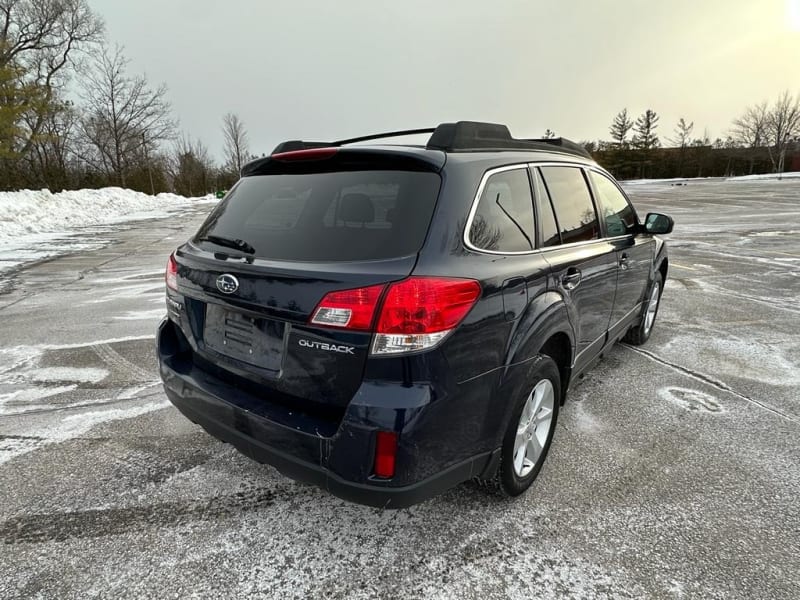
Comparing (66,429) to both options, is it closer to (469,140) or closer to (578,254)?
(469,140)

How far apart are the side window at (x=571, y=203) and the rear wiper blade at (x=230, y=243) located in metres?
1.66

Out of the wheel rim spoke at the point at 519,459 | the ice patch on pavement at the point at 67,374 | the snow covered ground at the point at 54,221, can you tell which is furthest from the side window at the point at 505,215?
the snow covered ground at the point at 54,221

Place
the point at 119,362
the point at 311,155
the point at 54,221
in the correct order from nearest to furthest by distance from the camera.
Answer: the point at 311,155
the point at 119,362
the point at 54,221

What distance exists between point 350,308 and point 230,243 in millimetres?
906

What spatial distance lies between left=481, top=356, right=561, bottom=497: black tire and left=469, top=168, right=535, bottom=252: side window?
61 centimetres

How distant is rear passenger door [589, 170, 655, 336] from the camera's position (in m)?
3.34

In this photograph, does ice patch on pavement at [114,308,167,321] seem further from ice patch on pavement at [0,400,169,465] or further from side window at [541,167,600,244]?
side window at [541,167,600,244]

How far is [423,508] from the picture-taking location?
2.34 metres

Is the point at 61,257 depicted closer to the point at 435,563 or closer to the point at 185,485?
the point at 185,485

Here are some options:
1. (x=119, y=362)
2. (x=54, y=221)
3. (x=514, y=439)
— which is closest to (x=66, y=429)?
(x=119, y=362)

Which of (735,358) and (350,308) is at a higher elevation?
(350,308)

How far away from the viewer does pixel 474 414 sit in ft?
6.24

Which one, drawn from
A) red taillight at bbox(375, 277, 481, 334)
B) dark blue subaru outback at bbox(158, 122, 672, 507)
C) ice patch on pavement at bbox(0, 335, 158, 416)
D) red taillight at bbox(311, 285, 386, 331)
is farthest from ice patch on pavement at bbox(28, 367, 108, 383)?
red taillight at bbox(375, 277, 481, 334)

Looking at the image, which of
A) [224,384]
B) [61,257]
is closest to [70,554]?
[224,384]
